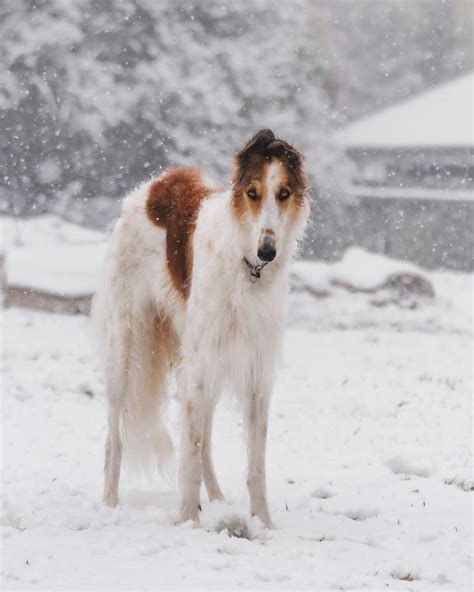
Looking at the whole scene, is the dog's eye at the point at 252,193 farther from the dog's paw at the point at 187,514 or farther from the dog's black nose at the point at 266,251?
the dog's paw at the point at 187,514

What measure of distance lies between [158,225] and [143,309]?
57 centimetres

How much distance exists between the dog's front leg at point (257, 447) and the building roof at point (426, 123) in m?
25.0

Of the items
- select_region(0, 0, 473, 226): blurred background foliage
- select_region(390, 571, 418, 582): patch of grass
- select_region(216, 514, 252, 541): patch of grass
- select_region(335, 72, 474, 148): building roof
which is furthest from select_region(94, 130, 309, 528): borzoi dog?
select_region(335, 72, 474, 148): building roof

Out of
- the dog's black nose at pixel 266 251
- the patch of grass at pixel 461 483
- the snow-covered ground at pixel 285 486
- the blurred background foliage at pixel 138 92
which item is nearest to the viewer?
the snow-covered ground at pixel 285 486

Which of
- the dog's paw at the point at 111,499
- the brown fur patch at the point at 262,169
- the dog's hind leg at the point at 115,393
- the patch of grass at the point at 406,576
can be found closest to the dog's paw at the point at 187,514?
the dog's paw at the point at 111,499

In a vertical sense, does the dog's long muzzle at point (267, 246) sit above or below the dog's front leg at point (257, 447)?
above

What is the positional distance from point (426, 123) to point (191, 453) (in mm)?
28693

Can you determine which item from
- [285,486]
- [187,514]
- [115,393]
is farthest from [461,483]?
[115,393]

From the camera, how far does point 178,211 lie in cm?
612

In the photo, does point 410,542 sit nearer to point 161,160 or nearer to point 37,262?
point 37,262

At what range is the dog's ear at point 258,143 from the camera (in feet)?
16.7

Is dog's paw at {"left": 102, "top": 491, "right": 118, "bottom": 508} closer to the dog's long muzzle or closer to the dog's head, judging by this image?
the dog's head

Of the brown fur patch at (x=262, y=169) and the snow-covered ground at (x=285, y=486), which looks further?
the brown fur patch at (x=262, y=169)

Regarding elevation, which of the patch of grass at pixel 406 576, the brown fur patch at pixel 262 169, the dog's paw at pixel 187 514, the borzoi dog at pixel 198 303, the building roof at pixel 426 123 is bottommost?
the patch of grass at pixel 406 576
